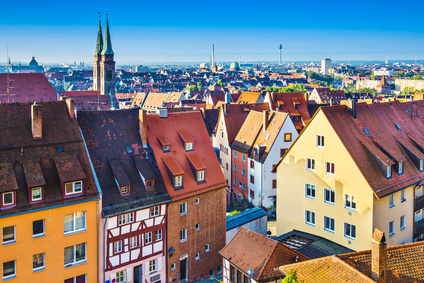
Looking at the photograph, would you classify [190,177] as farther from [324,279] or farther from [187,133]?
[324,279]

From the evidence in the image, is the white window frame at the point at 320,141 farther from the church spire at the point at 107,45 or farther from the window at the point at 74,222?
the church spire at the point at 107,45

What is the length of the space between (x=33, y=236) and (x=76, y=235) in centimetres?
277

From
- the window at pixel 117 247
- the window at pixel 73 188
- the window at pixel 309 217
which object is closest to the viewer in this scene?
the window at pixel 73 188

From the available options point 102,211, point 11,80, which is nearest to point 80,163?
point 102,211

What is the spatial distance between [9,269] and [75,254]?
13.6 ft

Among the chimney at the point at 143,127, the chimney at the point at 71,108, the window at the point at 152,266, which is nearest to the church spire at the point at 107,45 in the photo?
the chimney at the point at 143,127

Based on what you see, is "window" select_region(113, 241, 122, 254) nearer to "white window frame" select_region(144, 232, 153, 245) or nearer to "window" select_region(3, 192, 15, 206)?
"white window frame" select_region(144, 232, 153, 245)

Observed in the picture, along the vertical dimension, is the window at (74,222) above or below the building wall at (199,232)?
above

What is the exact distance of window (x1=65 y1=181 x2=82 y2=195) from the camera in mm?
27328

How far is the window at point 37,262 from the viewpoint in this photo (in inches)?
1036

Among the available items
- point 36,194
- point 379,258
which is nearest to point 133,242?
point 36,194

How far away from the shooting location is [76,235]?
27672mm

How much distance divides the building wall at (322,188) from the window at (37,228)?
20.4 m

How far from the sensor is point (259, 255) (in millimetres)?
27062
